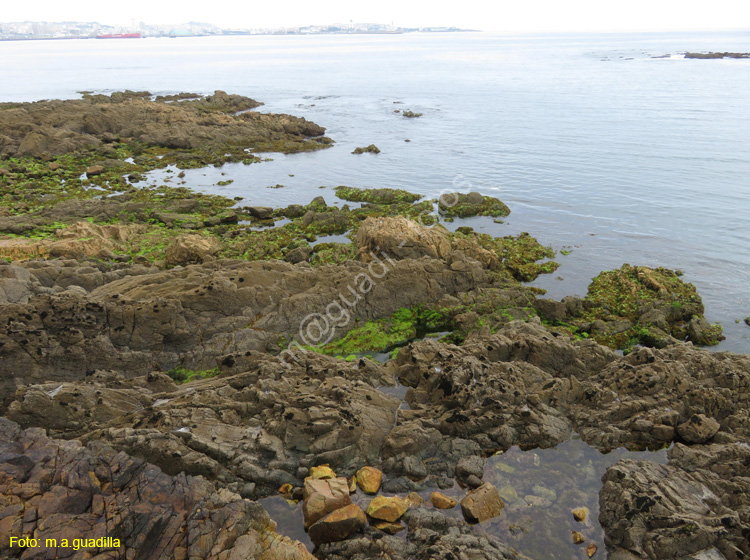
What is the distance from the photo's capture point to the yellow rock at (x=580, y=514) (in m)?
11.0

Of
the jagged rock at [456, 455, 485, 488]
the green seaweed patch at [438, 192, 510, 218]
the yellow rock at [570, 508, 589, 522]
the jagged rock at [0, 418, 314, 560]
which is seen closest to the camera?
the jagged rock at [0, 418, 314, 560]

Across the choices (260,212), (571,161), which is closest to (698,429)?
(260,212)

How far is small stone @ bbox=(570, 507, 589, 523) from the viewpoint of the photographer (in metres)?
11.0

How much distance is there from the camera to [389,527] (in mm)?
10438

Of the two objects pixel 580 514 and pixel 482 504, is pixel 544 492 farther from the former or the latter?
pixel 482 504

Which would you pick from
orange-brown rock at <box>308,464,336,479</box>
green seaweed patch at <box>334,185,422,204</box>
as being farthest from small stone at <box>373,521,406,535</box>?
green seaweed patch at <box>334,185,422,204</box>

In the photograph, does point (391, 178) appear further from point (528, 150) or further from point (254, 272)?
point (254, 272)

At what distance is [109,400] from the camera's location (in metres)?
12.9

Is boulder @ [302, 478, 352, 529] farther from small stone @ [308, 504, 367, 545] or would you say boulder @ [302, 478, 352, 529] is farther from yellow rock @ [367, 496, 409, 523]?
yellow rock @ [367, 496, 409, 523]

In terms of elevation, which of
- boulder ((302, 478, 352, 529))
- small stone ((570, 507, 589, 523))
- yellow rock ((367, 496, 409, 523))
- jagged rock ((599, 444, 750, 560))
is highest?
jagged rock ((599, 444, 750, 560))

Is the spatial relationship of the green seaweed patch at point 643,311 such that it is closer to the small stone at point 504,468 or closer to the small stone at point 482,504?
the small stone at point 504,468

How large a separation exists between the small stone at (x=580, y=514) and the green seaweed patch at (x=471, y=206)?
2412 centimetres

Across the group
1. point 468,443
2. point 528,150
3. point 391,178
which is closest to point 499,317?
point 468,443

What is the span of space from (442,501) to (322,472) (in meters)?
3.07
